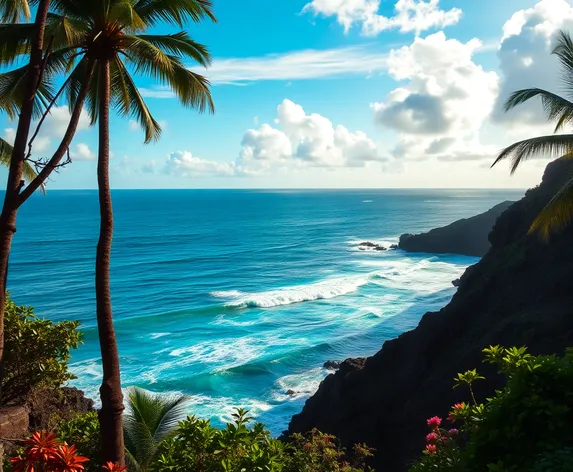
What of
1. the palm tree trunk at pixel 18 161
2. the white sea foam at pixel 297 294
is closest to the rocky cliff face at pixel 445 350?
the palm tree trunk at pixel 18 161

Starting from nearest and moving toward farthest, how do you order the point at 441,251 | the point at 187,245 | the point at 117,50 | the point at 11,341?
the point at 117,50, the point at 11,341, the point at 441,251, the point at 187,245

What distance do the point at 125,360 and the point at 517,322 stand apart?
26.3 m

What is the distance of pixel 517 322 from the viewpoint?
20.3 m

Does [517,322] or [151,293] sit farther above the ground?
[517,322]

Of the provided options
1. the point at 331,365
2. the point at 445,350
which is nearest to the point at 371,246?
the point at 331,365

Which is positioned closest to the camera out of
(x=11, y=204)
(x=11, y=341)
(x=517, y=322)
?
(x=11, y=204)

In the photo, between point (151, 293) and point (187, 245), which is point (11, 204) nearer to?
point (151, 293)

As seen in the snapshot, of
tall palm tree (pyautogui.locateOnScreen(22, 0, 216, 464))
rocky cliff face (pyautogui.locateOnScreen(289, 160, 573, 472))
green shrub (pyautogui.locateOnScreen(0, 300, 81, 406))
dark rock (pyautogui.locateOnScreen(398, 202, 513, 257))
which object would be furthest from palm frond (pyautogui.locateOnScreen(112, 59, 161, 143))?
dark rock (pyautogui.locateOnScreen(398, 202, 513, 257))

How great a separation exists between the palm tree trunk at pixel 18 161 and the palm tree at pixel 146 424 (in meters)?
2.72

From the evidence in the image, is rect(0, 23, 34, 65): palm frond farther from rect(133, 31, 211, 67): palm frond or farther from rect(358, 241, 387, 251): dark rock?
rect(358, 241, 387, 251): dark rock

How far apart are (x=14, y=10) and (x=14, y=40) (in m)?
0.81

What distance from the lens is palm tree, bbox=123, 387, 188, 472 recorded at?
9.27 meters

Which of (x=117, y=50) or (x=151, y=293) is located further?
(x=151, y=293)

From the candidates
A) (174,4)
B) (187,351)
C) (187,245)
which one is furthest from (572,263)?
(187,245)
